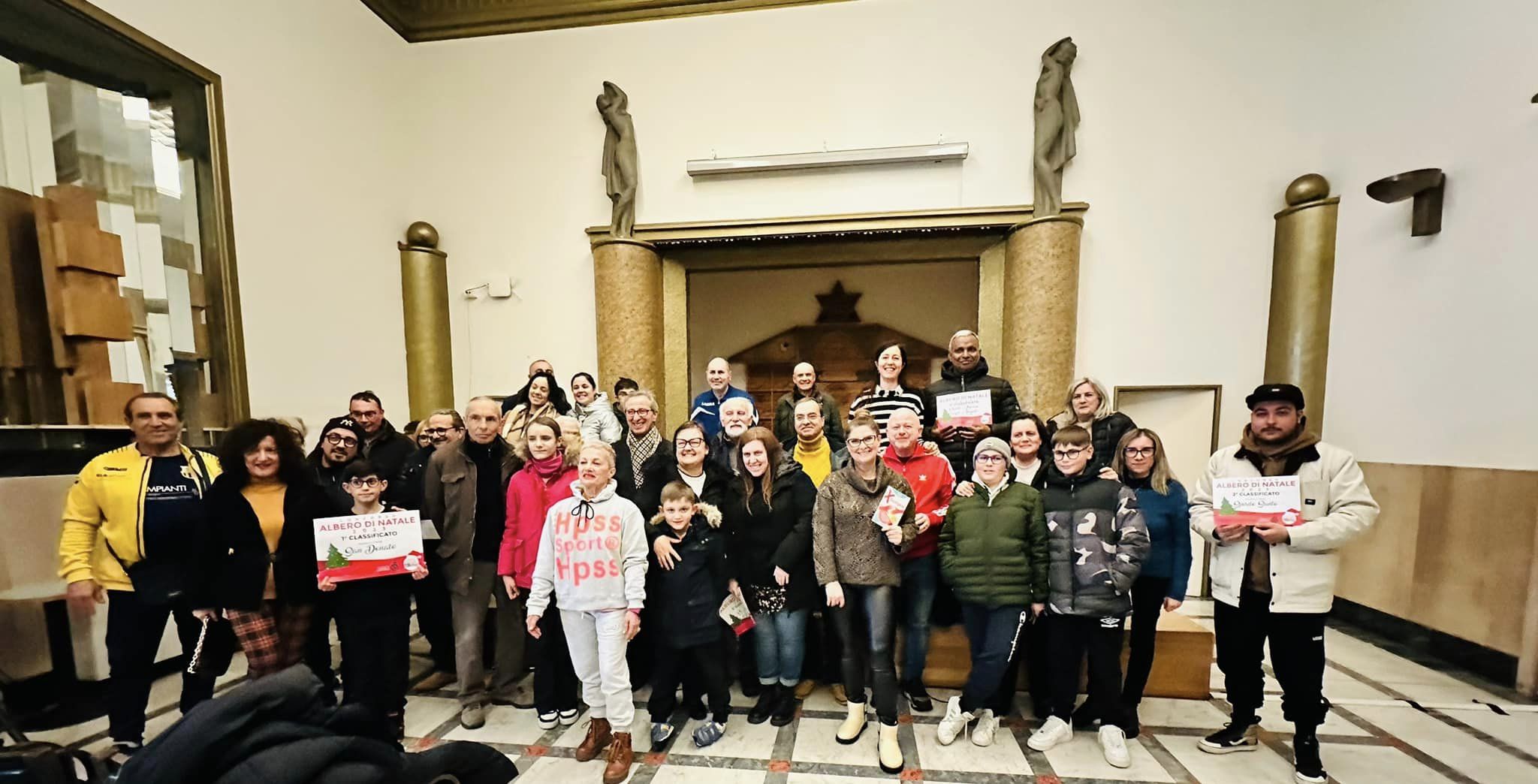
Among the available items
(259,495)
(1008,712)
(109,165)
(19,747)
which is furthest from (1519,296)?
(109,165)

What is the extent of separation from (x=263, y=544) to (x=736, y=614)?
2.08m

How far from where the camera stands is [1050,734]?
8.18ft

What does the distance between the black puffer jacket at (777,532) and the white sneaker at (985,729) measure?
1.02 meters

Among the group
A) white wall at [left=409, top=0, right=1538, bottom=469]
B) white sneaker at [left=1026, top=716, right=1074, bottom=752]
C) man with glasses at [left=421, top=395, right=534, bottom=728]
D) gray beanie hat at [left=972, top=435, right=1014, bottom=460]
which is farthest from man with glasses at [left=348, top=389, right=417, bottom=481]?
white sneaker at [left=1026, top=716, right=1074, bottom=752]

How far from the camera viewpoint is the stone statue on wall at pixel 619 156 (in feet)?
16.6

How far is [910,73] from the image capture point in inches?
191

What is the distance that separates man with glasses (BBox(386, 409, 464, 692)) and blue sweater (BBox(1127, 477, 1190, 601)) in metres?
3.53

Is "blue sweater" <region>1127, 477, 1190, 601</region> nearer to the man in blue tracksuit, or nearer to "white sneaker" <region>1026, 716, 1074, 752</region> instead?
"white sneaker" <region>1026, 716, 1074, 752</region>

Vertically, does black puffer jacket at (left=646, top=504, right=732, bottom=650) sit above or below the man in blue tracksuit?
below

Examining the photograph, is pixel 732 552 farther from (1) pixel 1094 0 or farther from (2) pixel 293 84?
(1) pixel 1094 0

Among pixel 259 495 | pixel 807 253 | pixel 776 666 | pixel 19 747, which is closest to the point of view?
pixel 19 747

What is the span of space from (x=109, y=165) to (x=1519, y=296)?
8485 millimetres

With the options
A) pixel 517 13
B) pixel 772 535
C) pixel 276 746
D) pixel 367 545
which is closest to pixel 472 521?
pixel 367 545

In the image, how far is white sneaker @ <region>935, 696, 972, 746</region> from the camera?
2.51m
